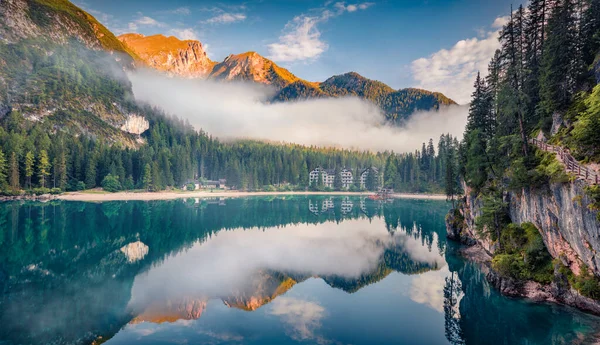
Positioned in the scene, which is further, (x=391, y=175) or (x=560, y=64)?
(x=391, y=175)

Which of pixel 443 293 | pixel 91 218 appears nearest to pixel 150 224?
pixel 91 218

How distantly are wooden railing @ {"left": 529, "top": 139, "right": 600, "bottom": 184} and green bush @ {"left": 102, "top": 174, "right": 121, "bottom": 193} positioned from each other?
125 metres

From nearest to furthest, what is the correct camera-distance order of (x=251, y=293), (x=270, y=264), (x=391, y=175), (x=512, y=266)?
1. (x=512, y=266)
2. (x=251, y=293)
3. (x=270, y=264)
4. (x=391, y=175)

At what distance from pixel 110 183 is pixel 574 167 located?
12736 cm

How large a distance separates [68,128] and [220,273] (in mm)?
154888

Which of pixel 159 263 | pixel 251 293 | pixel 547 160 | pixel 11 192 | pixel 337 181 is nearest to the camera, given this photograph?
pixel 547 160

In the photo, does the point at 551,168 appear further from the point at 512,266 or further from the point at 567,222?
the point at 512,266

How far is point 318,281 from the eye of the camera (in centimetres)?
3241

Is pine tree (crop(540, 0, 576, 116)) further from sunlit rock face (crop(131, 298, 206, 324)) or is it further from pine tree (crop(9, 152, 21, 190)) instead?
pine tree (crop(9, 152, 21, 190))

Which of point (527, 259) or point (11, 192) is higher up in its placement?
point (11, 192)

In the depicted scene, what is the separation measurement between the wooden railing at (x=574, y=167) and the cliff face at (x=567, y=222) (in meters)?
0.52

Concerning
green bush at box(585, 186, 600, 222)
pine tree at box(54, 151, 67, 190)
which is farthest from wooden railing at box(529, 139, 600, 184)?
pine tree at box(54, 151, 67, 190)

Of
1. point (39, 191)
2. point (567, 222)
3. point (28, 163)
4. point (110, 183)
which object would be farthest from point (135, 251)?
point (110, 183)

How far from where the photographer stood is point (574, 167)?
2134cm
